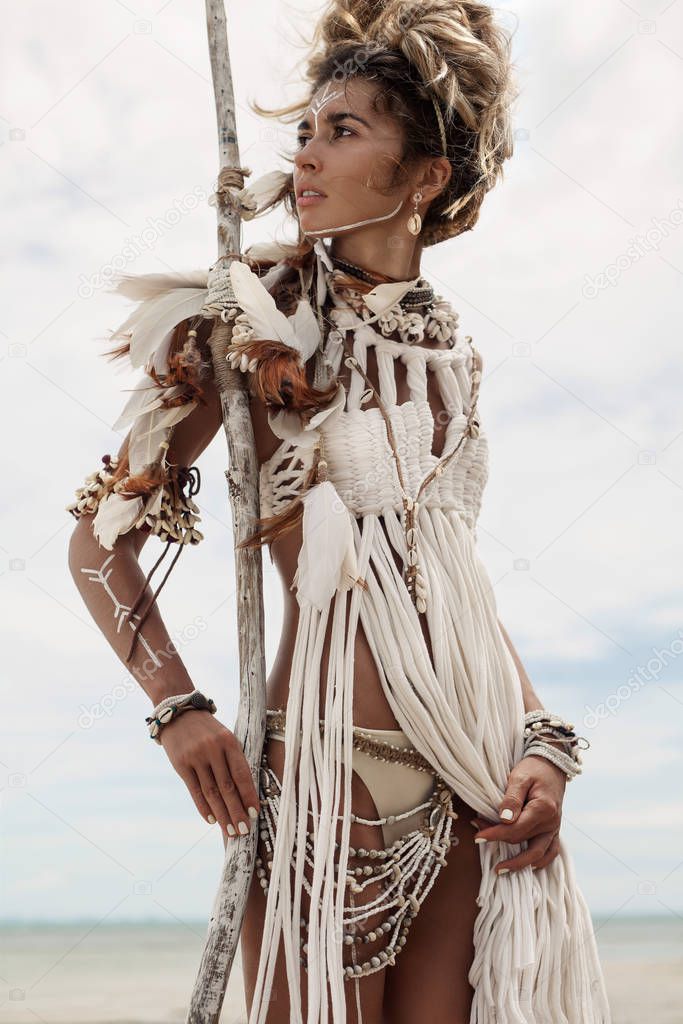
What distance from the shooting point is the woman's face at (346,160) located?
5.36 feet

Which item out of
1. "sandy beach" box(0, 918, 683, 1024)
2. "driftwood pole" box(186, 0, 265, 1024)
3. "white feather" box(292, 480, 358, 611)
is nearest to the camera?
"driftwood pole" box(186, 0, 265, 1024)

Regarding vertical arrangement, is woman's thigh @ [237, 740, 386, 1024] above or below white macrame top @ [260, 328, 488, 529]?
below

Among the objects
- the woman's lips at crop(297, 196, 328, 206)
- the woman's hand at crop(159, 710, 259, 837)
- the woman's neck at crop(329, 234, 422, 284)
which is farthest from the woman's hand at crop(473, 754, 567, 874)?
the woman's lips at crop(297, 196, 328, 206)

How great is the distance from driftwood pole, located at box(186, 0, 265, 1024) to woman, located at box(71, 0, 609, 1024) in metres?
0.03

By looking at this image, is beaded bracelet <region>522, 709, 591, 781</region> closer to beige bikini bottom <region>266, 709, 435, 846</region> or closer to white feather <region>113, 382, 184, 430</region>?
beige bikini bottom <region>266, 709, 435, 846</region>

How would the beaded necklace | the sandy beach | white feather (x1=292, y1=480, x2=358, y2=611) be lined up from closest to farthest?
white feather (x1=292, y1=480, x2=358, y2=611)
the beaded necklace
the sandy beach

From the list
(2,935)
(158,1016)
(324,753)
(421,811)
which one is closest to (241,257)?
(324,753)

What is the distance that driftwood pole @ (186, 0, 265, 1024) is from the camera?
1342mm

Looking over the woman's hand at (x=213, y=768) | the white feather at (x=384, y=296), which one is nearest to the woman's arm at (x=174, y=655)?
the woman's hand at (x=213, y=768)

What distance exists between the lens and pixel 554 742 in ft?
5.20

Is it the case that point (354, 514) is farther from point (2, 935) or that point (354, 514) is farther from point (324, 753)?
point (2, 935)

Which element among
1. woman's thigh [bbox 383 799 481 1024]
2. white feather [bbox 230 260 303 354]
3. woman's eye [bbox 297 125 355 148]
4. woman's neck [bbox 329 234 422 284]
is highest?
woman's eye [bbox 297 125 355 148]

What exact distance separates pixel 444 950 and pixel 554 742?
0.32 m

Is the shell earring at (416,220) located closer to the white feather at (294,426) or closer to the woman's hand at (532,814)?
the white feather at (294,426)
